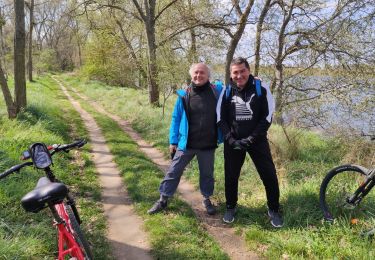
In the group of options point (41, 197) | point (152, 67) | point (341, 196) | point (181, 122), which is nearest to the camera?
point (41, 197)

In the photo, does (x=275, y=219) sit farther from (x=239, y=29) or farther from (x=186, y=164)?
(x=239, y=29)

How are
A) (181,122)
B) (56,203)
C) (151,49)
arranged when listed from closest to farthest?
1. (56,203)
2. (181,122)
3. (151,49)

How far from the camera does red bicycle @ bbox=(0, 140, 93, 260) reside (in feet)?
7.41

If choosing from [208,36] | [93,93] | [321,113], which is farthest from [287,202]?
[93,93]

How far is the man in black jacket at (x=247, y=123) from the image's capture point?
4270 mm

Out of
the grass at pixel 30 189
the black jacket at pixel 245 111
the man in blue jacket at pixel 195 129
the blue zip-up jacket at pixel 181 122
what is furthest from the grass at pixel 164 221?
the black jacket at pixel 245 111

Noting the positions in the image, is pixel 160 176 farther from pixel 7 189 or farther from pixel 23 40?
pixel 23 40

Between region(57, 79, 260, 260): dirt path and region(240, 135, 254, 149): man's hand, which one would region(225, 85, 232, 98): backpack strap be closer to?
region(240, 135, 254, 149): man's hand

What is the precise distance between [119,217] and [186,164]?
4.32 ft

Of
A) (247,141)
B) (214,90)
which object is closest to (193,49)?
(214,90)

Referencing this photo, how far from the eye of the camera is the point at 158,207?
5.12 metres

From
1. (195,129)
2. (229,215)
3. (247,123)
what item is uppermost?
(247,123)

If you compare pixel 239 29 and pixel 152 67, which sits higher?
pixel 239 29

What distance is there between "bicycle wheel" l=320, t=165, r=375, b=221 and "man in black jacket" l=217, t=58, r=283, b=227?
647 mm
